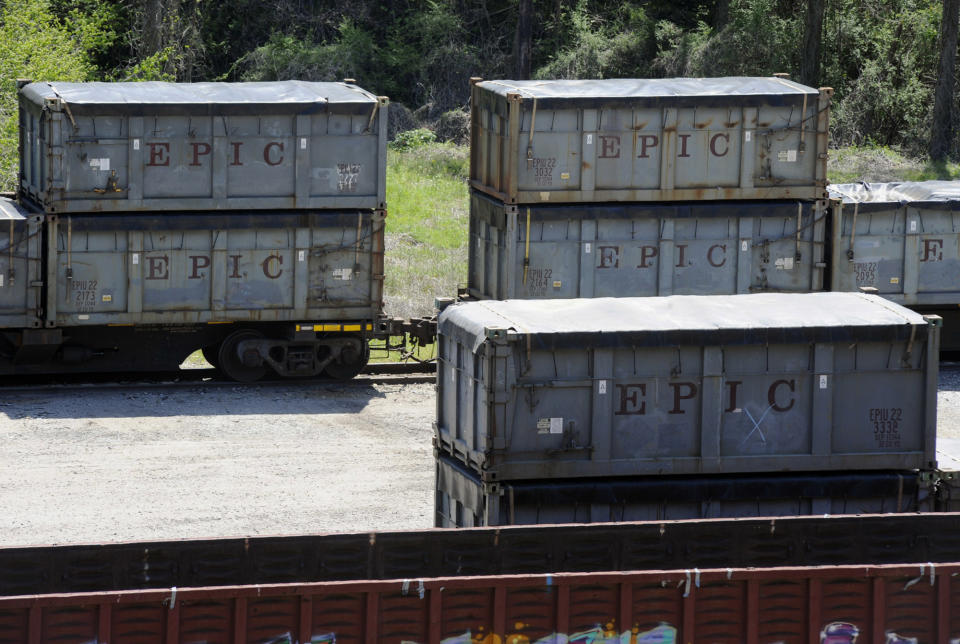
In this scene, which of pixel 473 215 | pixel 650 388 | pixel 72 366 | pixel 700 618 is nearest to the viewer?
pixel 700 618

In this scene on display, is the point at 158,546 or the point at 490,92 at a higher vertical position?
Result: the point at 490,92

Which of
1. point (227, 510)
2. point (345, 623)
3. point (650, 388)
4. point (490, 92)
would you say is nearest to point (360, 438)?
point (227, 510)

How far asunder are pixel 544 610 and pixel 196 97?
473 inches

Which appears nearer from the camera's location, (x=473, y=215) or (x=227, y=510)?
(x=227, y=510)

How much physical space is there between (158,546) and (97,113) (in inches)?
395

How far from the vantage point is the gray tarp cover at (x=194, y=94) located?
20.5 metres

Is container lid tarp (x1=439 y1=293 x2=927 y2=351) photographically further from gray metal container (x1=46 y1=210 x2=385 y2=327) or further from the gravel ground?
gray metal container (x1=46 y1=210 x2=385 y2=327)

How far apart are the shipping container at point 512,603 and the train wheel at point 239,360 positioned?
10022 millimetres

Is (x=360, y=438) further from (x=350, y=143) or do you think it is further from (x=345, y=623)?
(x=345, y=623)

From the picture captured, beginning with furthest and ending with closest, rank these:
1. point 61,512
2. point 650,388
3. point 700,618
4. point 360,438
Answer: point 360,438 < point 61,512 < point 650,388 < point 700,618

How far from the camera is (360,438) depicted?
1942 cm

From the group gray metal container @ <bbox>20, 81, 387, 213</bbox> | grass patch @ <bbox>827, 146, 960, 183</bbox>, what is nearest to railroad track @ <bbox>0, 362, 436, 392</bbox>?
gray metal container @ <bbox>20, 81, 387, 213</bbox>

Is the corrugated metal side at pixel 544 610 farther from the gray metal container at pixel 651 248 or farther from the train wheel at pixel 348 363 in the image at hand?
the train wheel at pixel 348 363

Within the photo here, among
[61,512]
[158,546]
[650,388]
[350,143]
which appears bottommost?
[61,512]
